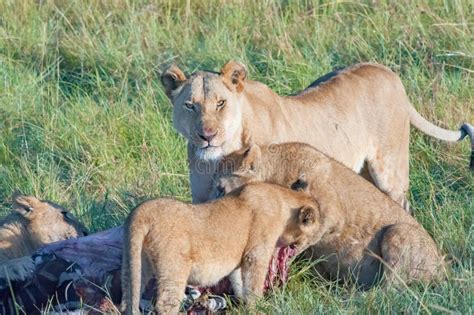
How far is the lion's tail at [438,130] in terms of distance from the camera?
22.4 feet

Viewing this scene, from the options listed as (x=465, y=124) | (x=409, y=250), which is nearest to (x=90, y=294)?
(x=409, y=250)

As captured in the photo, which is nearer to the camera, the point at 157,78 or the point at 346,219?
the point at 346,219

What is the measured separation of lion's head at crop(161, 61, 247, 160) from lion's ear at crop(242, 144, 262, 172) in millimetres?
180

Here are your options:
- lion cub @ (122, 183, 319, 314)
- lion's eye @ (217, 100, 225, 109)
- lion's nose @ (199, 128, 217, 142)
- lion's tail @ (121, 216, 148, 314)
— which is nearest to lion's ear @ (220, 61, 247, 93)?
lion's eye @ (217, 100, 225, 109)

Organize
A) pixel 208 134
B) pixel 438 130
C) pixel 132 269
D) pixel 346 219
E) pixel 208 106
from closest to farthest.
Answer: pixel 132 269
pixel 346 219
pixel 208 134
pixel 208 106
pixel 438 130

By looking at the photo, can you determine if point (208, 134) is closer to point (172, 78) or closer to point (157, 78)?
point (172, 78)

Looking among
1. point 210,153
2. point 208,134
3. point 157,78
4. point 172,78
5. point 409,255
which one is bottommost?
point 157,78

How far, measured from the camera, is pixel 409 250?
5.33 m

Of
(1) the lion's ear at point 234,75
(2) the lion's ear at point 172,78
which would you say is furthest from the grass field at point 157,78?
(1) the lion's ear at point 234,75

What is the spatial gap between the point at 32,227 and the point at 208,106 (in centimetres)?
94

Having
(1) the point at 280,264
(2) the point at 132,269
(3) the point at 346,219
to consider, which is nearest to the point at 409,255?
(3) the point at 346,219

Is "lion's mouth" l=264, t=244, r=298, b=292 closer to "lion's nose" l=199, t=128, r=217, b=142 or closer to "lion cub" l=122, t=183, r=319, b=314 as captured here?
"lion cub" l=122, t=183, r=319, b=314

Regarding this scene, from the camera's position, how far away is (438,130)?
22.8 feet

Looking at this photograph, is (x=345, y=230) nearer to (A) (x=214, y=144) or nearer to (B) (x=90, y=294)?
(A) (x=214, y=144)
